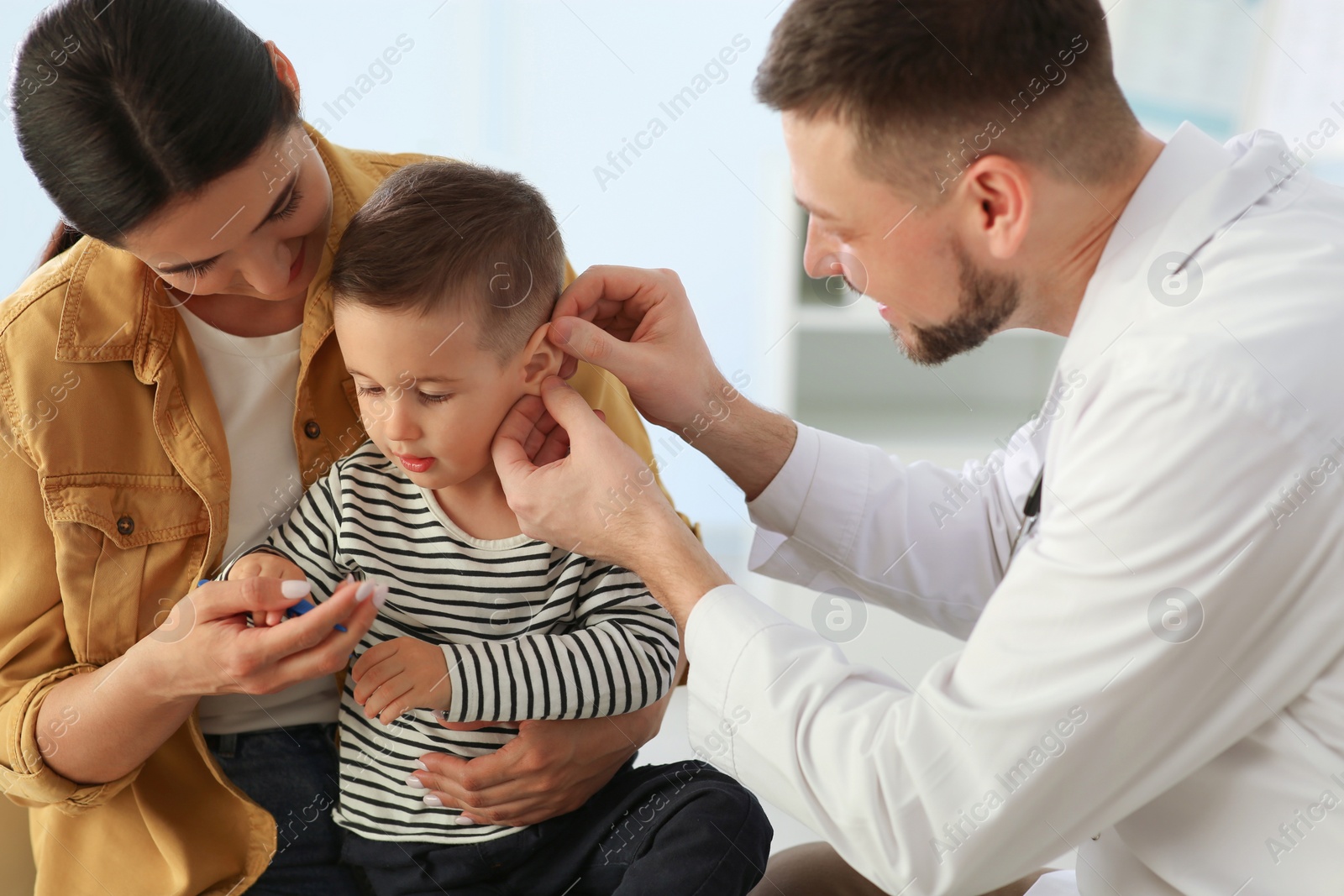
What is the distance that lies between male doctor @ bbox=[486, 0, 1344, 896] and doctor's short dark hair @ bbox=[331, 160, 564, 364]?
0.23ft

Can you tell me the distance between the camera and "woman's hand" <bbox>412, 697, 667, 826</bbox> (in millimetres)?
1242

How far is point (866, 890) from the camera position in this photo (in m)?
1.33

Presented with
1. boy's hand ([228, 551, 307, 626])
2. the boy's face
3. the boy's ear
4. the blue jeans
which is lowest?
the blue jeans

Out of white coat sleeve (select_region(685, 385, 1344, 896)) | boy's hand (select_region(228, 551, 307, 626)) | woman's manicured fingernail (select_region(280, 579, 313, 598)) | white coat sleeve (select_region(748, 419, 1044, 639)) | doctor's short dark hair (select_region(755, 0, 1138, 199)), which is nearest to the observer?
white coat sleeve (select_region(685, 385, 1344, 896))

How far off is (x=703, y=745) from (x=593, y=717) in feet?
0.87

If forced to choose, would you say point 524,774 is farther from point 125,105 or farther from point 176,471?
point 125,105

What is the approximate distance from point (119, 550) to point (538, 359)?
0.55m

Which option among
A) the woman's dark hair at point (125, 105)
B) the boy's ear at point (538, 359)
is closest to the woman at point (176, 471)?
the woman's dark hair at point (125, 105)

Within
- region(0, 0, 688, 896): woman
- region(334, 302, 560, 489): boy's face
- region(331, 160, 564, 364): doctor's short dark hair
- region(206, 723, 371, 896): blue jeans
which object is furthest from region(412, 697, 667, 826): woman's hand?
region(331, 160, 564, 364): doctor's short dark hair

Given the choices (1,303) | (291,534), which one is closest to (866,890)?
(291,534)

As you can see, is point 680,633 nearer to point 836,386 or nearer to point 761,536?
point 761,536

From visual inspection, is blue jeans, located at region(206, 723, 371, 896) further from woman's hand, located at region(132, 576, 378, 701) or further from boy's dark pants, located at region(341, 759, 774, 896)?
woman's hand, located at region(132, 576, 378, 701)

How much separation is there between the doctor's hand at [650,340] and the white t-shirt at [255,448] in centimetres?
37

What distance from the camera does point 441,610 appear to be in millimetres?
1295
